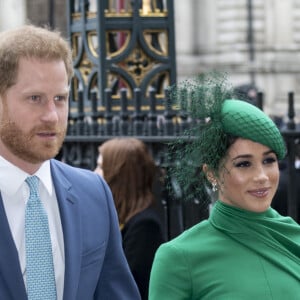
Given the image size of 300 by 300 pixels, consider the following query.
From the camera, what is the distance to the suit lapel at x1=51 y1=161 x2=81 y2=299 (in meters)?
2.95

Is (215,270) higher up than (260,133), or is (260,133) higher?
(260,133)

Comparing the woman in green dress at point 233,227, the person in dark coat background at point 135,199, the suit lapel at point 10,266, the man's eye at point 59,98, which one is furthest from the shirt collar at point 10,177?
the person in dark coat background at point 135,199

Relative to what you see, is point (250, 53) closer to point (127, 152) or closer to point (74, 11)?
point (74, 11)

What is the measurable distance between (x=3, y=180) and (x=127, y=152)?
2.68 meters

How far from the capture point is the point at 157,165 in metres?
6.25

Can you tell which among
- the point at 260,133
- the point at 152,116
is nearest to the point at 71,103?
the point at 152,116

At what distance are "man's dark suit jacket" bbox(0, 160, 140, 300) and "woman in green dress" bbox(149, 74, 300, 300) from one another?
4.8 inches

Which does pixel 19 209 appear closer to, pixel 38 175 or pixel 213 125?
pixel 38 175

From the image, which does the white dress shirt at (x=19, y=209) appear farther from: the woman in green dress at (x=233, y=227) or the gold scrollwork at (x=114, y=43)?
the gold scrollwork at (x=114, y=43)

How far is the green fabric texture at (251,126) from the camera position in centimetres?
324

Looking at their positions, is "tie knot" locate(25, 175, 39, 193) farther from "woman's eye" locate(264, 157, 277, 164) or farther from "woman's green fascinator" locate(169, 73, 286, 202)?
→ "woman's eye" locate(264, 157, 277, 164)

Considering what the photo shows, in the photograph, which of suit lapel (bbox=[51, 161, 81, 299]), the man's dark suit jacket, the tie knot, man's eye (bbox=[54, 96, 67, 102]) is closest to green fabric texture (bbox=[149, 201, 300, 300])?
the man's dark suit jacket

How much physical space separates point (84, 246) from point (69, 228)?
0.25 ft

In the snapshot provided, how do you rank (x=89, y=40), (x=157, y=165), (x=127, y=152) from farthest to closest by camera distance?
(x=89, y=40) → (x=157, y=165) → (x=127, y=152)
